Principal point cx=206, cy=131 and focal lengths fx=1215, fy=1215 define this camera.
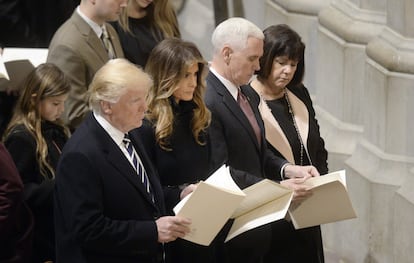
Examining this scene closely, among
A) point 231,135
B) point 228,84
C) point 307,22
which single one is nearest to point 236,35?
point 228,84

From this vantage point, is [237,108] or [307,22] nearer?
[237,108]

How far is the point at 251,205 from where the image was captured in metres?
5.74

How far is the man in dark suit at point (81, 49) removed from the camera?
21.2ft

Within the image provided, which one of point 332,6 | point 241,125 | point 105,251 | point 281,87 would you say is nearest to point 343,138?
point 332,6

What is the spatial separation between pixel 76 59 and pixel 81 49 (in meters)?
0.07

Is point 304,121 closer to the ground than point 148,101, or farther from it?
closer to the ground

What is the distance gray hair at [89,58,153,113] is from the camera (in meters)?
5.17

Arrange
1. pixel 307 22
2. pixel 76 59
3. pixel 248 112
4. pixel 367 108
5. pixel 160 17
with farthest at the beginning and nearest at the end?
1. pixel 307 22
2. pixel 367 108
3. pixel 160 17
4. pixel 76 59
5. pixel 248 112

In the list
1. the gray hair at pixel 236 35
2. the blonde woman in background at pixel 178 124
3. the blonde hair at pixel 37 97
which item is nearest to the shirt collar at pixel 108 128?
the blonde woman in background at pixel 178 124

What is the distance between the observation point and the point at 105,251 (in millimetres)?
5172

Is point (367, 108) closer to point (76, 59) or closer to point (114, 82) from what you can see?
point (76, 59)

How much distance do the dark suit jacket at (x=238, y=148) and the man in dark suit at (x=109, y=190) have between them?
0.76 meters

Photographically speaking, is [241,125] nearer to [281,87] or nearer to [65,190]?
Result: [281,87]

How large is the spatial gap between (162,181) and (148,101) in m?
0.40
